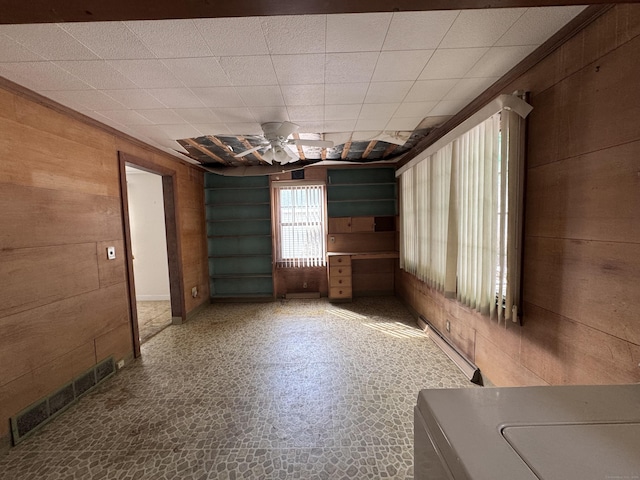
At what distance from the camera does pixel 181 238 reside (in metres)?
3.87

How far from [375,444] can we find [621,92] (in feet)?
7.46

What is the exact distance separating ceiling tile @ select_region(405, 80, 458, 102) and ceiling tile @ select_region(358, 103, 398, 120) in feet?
0.56

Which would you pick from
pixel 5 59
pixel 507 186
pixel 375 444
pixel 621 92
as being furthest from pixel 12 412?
pixel 621 92

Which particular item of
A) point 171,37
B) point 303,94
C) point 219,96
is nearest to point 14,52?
point 171,37

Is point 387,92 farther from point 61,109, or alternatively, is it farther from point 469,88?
point 61,109

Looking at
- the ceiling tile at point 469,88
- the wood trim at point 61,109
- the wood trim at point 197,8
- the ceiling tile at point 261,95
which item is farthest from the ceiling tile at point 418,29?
the wood trim at point 61,109

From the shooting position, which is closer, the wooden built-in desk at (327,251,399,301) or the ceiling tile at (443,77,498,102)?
the ceiling tile at (443,77,498,102)

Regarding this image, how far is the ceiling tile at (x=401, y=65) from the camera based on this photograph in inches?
60.6

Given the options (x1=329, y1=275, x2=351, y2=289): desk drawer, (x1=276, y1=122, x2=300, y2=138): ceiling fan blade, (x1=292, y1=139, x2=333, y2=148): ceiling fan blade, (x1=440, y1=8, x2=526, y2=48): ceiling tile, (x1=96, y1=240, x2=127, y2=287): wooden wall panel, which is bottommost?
(x1=329, y1=275, x2=351, y2=289): desk drawer

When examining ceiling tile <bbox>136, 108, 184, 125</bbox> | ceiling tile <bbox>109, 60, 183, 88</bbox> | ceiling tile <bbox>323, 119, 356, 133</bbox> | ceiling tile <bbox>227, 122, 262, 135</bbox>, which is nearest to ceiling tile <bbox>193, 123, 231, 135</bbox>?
ceiling tile <bbox>227, 122, 262, 135</bbox>

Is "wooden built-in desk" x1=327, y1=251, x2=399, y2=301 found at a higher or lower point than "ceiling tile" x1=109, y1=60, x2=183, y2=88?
lower

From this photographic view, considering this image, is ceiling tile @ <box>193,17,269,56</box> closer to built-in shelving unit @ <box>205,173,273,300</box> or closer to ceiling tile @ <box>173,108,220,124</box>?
ceiling tile @ <box>173,108,220,124</box>

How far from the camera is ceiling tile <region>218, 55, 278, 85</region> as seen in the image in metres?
1.56

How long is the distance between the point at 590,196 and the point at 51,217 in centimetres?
351
